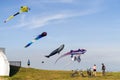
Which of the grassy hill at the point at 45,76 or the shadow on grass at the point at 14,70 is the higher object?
the shadow on grass at the point at 14,70

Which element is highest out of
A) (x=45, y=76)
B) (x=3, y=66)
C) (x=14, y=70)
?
(x=3, y=66)

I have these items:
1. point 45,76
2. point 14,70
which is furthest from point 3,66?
point 45,76

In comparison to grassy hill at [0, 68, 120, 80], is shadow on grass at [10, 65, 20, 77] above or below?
above

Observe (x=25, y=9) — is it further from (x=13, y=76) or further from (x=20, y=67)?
(x=20, y=67)

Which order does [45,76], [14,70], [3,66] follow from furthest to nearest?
[14,70] → [3,66] → [45,76]

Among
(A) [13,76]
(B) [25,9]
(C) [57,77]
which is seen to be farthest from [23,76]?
(B) [25,9]

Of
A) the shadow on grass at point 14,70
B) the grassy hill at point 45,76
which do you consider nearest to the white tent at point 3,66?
the shadow on grass at point 14,70

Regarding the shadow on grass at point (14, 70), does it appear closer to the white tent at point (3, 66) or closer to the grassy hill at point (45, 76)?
the grassy hill at point (45, 76)

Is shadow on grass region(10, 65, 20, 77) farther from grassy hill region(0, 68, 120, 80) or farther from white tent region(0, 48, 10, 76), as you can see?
white tent region(0, 48, 10, 76)

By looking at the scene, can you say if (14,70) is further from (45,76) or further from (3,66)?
(45,76)

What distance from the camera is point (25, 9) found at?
4475cm

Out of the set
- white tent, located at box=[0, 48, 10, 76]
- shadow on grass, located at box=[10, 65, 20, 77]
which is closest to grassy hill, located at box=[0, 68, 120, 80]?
shadow on grass, located at box=[10, 65, 20, 77]

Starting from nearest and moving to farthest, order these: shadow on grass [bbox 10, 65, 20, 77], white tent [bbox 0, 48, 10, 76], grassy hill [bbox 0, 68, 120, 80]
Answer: grassy hill [bbox 0, 68, 120, 80]
white tent [bbox 0, 48, 10, 76]
shadow on grass [bbox 10, 65, 20, 77]

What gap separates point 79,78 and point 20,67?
47.7 ft
